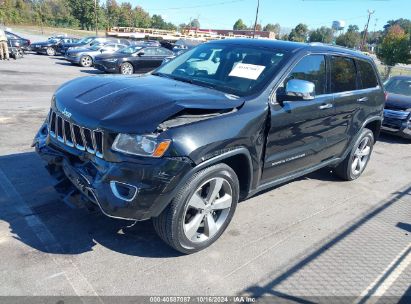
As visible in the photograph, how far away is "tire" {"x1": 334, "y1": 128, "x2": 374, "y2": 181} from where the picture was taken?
568cm

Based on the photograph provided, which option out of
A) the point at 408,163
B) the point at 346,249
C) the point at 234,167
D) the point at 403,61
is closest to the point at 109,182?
the point at 234,167

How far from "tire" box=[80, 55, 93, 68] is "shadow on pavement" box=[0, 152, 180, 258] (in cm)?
1785

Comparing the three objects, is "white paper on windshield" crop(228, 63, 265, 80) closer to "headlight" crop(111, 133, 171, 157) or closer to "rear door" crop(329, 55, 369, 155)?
"rear door" crop(329, 55, 369, 155)

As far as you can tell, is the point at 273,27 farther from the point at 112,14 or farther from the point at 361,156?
the point at 361,156

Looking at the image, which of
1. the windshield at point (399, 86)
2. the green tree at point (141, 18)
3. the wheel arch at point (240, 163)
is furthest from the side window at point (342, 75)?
the green tree at point (141, 18)

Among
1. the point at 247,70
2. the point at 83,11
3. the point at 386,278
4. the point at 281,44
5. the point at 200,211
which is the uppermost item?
the point at 83,11

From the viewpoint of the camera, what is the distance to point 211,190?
3.45 m

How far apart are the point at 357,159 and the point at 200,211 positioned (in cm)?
353

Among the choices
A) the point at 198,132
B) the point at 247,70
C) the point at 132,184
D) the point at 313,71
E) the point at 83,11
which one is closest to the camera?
the point at 132,184

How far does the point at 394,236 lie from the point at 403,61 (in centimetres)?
3244

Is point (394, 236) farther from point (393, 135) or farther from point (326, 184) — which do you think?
point (393, 135)

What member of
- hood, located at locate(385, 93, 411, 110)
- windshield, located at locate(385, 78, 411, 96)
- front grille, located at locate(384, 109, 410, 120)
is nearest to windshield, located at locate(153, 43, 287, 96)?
front grille, located at locate(384, 109, 410, 120)

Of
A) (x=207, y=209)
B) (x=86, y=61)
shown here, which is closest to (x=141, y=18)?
(x=86, y=61)

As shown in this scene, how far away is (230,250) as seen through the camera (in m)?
3.64
